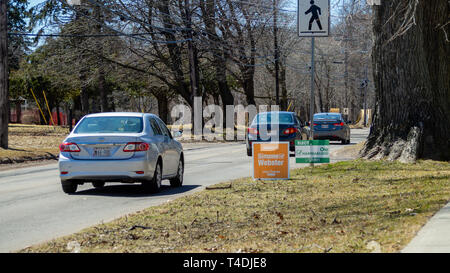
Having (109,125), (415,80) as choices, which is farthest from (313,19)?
(109,125)

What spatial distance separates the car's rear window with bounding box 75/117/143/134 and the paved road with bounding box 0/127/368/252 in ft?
4.15

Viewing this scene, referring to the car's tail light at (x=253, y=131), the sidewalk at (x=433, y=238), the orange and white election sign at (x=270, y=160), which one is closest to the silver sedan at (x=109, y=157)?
the orange and white election sign at (x=270, y=160)

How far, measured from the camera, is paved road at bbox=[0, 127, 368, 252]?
8828 mm

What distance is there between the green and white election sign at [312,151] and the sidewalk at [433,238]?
24.4 ft

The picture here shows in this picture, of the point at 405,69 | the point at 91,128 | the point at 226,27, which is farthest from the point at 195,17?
the point at 91,128

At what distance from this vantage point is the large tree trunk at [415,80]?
53.5 feet

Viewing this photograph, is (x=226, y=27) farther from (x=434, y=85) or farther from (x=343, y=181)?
(x=343, y=181)

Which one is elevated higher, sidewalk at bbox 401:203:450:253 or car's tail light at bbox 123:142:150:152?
car's tail light at bbox 123:142:150:152

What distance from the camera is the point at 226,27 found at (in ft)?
150

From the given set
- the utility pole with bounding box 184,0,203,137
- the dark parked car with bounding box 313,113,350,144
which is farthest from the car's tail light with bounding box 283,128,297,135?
the utility pole with bounding box 184,0,203,137

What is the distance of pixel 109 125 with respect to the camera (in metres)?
13.4

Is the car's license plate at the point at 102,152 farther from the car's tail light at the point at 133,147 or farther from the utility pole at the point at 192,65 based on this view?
the utility pole at the point at 192,65

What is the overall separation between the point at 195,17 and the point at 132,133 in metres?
31.0

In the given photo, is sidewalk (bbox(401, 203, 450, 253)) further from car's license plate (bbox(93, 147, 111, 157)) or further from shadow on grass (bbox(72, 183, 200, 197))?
car's license plate (bbox(93, 147, 111, 157))
